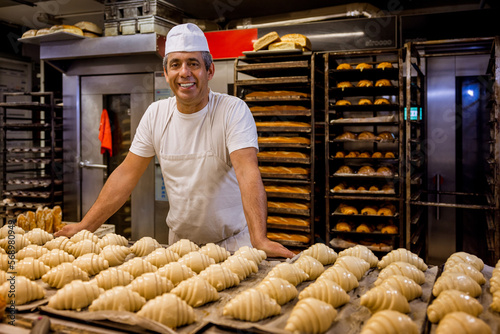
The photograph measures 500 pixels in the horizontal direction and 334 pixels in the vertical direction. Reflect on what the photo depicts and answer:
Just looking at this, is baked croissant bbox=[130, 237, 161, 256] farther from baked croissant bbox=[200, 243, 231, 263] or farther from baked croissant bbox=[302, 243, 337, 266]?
baked croissant bbox=[302, 243, 337, 266]

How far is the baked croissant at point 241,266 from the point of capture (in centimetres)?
153

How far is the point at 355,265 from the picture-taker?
5.13ft

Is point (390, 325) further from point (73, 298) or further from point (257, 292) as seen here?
point (73, 298)

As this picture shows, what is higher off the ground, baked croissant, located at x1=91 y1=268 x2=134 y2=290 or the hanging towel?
the hanging towel

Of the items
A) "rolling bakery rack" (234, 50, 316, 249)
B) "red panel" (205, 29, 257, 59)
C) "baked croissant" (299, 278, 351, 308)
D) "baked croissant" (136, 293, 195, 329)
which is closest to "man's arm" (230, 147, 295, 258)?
"baked croissant" (299, 278, 351, 308)

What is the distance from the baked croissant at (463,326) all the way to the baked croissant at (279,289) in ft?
1.46

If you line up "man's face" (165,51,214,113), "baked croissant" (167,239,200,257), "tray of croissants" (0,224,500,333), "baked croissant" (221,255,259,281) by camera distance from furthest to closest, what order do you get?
"man's face" (165,51,214,113) < "baked croissant" (167,239,200,257) < "baked croissant" (221,255,259,281) < "tray of croissants" (0,224,500,333)

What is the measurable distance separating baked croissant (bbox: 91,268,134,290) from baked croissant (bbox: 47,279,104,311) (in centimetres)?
11

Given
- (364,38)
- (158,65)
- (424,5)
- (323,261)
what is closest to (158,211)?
(158,65)

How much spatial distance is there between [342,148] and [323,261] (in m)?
2.81

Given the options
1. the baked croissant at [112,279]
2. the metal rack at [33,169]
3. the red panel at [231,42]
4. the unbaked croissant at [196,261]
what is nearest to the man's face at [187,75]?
the unbaked croissant at [196,261]

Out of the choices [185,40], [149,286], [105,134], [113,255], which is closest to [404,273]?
[149,286]

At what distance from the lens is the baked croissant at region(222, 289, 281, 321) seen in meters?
1.19

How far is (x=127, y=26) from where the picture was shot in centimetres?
497
